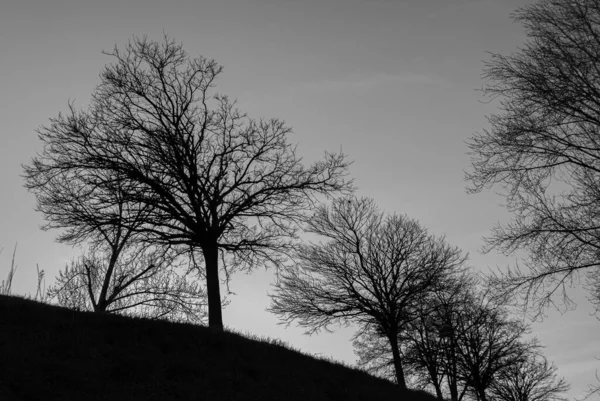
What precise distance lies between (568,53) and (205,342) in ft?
33.3

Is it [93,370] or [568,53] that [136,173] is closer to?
[93,370]

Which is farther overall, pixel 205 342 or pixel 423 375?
pixel 423 375

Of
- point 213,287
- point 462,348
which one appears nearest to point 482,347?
point 462,348

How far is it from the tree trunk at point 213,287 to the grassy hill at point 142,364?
2.18 m

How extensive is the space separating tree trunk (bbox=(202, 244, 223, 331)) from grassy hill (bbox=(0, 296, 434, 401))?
218 cm

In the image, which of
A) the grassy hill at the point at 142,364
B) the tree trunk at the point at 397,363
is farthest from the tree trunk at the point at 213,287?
the tree trunk at the point at 397,363

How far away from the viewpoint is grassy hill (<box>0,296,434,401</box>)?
7.84m

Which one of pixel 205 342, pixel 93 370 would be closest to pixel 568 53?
pixel 205 342

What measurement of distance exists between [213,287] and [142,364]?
590 cm

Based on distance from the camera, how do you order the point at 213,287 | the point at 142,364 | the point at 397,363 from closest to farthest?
the point at 142,364 → the point at 213,287 → the point at 397,363

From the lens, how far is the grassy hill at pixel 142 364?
784 cm

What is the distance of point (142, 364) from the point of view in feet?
29.7

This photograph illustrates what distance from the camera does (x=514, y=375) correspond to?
30.6m

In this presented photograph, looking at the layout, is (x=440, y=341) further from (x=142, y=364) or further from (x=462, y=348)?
(x=142, y=364)
